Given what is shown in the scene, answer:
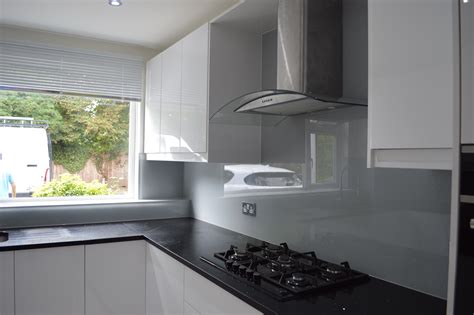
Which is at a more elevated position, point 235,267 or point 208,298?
point 235,267

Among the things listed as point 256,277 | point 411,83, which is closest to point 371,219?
point 256,277

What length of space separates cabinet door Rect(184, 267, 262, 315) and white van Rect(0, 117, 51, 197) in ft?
6.08

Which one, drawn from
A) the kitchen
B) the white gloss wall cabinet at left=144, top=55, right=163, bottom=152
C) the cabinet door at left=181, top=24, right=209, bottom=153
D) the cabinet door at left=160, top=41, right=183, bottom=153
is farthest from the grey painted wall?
the white gloss wall cabinet at left=144, top=55, right=163, bottom=152

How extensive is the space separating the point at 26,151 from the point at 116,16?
1.39 meters

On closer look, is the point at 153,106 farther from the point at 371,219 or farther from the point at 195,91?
the point at 371,219

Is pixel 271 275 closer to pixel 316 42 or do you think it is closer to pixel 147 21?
pixel 316 42

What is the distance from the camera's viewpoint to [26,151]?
10.3ft

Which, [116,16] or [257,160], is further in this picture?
[116,16]

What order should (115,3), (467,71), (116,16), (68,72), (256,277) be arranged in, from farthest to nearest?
(68,72), (116,16), (115,3), (256,277), (467,71)

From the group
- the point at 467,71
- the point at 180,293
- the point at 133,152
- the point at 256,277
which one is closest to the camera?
the point at 467,71

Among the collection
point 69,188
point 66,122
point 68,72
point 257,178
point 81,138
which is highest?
point 68,72

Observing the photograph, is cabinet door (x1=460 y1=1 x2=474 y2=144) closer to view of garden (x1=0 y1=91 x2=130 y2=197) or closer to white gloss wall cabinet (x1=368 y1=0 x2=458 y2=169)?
white gloss wall cabinet (x1=368 y1=0 x2=458 y2=169)

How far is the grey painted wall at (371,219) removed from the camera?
147cm

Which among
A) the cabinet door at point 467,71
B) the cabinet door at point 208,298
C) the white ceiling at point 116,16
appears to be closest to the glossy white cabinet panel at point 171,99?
the white ceiling at point 116,16
